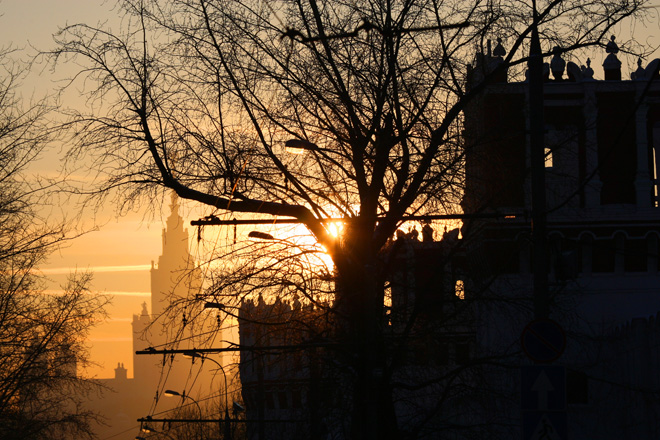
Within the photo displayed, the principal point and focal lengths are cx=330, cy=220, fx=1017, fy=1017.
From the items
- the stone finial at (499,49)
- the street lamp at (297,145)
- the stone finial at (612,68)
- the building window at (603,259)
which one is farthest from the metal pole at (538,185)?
the stone finial at (612,68)

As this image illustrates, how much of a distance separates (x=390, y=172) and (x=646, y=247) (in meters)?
20.1

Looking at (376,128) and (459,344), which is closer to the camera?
(376,128)

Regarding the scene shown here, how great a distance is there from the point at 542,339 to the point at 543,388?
0.69 meters

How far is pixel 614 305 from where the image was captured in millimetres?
34000

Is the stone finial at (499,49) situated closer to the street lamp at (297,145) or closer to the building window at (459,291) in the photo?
the street lamp at (297,145)

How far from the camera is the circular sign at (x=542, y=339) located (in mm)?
13359

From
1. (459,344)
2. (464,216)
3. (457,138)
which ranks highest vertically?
(457,138)

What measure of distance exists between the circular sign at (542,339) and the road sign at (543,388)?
0.87 feet

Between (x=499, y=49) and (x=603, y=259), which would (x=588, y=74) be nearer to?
(x=603, y=259)

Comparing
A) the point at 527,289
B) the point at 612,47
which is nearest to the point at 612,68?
the point at 527,289

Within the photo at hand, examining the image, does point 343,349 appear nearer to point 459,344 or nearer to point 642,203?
point 459,344

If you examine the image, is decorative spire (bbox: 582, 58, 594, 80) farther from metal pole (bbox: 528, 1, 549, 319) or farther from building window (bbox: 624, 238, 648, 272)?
metal pole (bbox: 528, 1, 549, 319)

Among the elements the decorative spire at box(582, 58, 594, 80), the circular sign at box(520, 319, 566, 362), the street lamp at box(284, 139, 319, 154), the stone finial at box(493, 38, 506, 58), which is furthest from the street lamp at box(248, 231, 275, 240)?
the decorative spire at box(582, 58, 594, 80)

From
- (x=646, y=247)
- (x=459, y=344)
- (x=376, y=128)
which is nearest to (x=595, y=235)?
(x=646, y=247)
